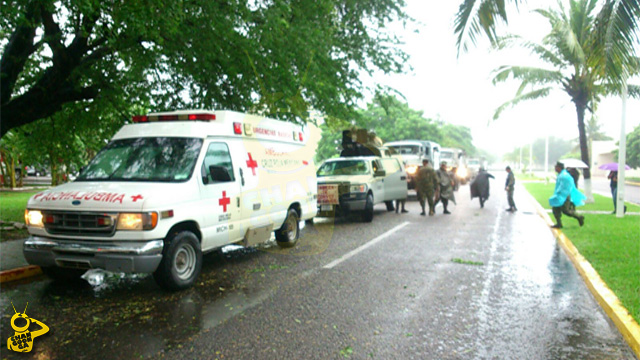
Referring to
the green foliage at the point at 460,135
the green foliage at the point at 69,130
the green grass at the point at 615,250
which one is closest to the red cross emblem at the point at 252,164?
the green foliage at the point at 69,130

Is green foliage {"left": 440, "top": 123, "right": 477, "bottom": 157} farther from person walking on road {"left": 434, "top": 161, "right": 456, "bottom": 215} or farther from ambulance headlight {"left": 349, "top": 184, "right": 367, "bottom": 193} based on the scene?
ambulance headlight {"left": 349, "top": 184, "right": 367, "bottom": 193}

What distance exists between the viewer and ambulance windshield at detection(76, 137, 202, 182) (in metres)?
6.79

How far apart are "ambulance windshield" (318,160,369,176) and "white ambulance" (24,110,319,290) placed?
6036 mm

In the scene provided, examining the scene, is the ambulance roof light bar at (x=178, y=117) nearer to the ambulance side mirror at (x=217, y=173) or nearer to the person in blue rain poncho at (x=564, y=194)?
the ambulance side mirror at (x=217, y=173)

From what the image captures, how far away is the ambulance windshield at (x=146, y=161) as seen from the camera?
6.79 meters

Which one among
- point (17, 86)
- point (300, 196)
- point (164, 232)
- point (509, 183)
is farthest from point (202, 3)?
point (509, 183)

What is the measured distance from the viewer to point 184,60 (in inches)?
400

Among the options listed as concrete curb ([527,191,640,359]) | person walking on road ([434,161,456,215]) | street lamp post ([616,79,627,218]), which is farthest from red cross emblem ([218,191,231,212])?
street lamp post ([616,79,627,218])

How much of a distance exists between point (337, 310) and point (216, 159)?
3008 mm

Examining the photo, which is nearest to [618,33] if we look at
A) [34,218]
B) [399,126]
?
[34,218]
